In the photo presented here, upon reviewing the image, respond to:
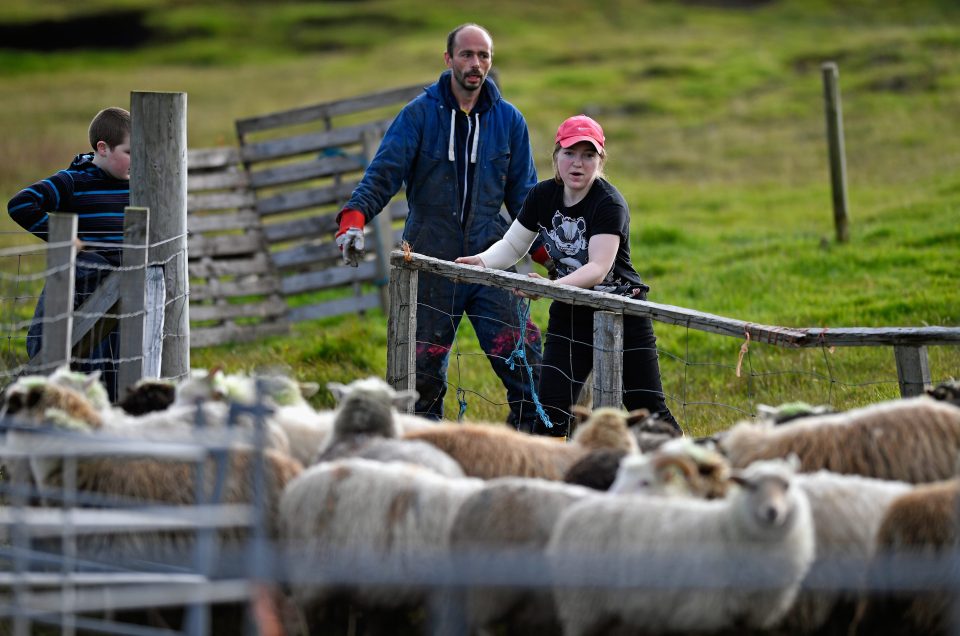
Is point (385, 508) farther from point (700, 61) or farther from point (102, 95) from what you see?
point (102, 95)

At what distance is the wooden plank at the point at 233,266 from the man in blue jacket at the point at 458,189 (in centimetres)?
642

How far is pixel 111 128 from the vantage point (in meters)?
8.15

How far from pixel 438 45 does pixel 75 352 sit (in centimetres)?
4015

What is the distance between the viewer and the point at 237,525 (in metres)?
5.18

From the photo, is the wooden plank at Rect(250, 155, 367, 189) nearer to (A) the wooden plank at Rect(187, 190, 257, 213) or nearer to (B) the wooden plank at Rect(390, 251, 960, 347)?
(A) the wooden plank at Rect(187, 190, 257, 213)

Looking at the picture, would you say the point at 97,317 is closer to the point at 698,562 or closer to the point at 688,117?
the point at 698,562

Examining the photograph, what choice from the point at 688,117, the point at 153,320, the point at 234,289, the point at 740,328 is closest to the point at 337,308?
the point at 234,289

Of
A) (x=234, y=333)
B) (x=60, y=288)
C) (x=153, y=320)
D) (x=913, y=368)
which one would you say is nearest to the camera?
(x=60, y=288)

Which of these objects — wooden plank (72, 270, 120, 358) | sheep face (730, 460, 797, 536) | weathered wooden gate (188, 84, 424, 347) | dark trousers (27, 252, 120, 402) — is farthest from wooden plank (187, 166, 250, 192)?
sheep face (730, 460, 797, 536)

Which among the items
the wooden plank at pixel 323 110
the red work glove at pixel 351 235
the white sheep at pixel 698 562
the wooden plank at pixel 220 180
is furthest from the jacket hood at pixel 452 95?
the wooden plank at pixel 220 180

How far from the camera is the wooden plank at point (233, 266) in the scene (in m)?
14.5

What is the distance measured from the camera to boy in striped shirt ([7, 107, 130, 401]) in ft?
26.4

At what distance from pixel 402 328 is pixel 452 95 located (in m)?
1.65

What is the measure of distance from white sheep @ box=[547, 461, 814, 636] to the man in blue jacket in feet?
11.5
